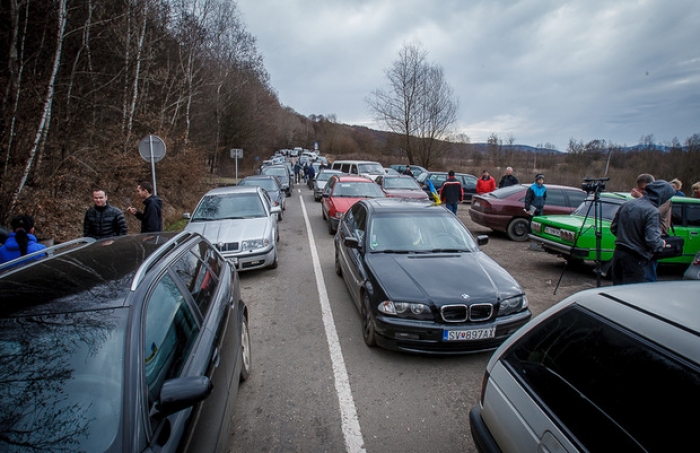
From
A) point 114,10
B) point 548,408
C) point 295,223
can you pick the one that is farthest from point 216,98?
point 548,408

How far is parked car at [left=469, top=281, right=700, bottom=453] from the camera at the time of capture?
1215mm

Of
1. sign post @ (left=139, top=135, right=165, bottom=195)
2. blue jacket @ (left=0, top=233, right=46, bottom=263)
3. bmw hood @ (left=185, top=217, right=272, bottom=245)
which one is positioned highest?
sign post @ (left=139, top=135, right=165, bottom=195)

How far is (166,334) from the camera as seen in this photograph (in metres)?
1.97

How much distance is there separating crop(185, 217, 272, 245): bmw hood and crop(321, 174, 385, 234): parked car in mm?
3155

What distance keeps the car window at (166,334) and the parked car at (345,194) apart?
755 centimetres

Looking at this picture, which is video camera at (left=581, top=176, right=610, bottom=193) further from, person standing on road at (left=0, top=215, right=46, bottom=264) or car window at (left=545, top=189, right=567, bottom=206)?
person standing on road at (left=0, top=215, right=46, bottom=264)

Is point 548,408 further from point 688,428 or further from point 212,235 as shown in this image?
point 212,235

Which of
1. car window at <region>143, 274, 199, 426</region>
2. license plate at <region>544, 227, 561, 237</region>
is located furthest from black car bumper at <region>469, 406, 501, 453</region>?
license plate at <region>544, 227, 561, 237</region>

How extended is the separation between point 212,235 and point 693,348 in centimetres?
628

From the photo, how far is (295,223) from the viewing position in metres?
12.1

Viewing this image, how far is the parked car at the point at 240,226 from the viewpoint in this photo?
20.2 feet

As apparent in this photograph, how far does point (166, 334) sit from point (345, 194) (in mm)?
9120

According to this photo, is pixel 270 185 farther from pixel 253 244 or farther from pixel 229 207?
pixel 253 244

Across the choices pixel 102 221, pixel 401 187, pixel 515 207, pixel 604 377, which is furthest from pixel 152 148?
pixel 515 207
